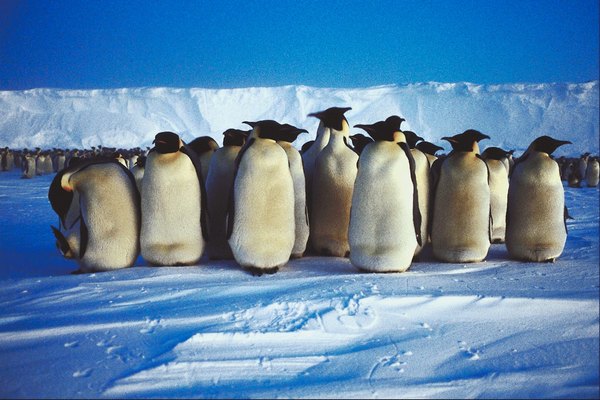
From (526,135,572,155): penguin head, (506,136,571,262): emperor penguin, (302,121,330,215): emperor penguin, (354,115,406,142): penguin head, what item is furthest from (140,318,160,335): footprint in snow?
(526,135,572,155): penguin head

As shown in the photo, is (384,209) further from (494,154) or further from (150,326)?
(494,154)

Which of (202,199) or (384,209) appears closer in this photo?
(384,209)

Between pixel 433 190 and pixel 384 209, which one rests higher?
pixel 433 190

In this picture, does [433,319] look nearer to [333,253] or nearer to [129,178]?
[333,253]

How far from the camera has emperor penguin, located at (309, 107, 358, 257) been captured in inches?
157

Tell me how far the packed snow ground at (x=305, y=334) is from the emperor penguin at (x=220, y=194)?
0.62m

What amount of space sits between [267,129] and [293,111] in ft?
168

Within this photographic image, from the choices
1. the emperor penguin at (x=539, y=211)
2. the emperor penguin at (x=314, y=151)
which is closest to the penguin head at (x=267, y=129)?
the emperor penguin at (x=314, y=151)

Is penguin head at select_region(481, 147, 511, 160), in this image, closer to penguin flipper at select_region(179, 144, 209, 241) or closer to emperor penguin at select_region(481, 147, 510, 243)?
emperor penguin at select_region(481, 147, 510, 243)

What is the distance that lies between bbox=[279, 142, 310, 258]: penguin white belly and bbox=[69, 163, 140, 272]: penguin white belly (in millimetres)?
1277

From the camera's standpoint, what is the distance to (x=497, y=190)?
4.86m

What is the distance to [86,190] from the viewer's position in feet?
11.8

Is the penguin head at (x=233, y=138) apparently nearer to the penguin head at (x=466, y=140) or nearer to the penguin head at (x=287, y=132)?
the penguin head at (x=287, y=132)

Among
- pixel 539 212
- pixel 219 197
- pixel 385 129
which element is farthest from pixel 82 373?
pixel 539 212
